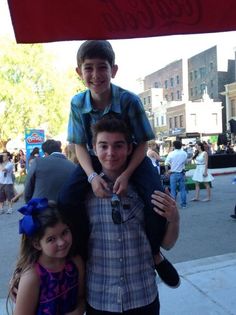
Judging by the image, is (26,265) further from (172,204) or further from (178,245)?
(178,245)

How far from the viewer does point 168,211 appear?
1935mm

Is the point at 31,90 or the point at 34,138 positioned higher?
the point at 31,90

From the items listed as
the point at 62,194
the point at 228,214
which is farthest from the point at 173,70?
the point at 62,194

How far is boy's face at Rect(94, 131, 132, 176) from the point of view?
1.94m

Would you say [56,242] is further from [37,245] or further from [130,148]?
[130,148]

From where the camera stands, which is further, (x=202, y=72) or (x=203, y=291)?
(x=202, y=72)

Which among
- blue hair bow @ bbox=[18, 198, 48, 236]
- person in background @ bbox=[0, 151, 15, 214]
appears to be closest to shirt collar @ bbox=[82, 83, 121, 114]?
blue hair bow @ bbox=[18, 198, 48, 236]

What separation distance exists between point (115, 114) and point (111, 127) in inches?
5.1

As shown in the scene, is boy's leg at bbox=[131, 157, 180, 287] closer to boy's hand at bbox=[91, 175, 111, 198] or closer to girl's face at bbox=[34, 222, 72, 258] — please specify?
boy's hand at bbox=[91, 175, 111, 198]

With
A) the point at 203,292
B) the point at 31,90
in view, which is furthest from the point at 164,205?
the point at 31,90

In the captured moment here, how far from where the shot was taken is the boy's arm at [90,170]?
1.96 meters

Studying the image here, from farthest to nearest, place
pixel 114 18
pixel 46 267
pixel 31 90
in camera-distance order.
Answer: pixel 31 90 → pixel 46 267 → pixel 114 18

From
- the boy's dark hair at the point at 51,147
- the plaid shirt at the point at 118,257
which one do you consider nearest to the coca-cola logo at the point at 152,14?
the plaid shirt at the point at 118,257

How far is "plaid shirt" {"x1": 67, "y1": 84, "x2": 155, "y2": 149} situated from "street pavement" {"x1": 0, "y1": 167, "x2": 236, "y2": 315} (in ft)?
8.14
